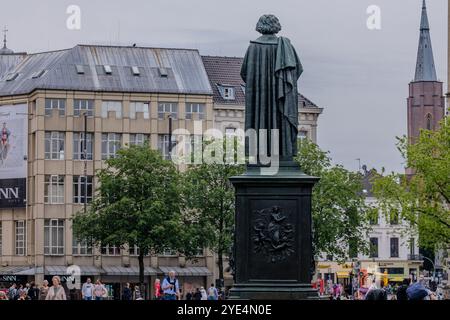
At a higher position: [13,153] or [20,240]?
[13,153]

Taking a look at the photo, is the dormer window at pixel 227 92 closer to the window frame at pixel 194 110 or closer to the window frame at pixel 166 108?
the window frame at pixel 194 110

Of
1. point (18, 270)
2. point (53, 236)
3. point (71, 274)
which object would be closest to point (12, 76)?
point (53, 236)

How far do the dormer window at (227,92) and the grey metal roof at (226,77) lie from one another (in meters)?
0.21

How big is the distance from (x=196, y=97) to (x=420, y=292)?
3185 inches

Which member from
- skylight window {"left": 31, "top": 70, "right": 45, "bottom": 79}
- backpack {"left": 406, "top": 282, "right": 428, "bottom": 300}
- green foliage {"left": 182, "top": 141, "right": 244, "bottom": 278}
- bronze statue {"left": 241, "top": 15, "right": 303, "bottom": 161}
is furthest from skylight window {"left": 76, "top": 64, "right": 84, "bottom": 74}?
backpack {"left": 406, "top": 282, "right": 428, "bottom": 300}

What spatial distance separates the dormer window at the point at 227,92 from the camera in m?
113

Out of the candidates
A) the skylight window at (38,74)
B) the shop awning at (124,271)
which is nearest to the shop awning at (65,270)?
the shop awning at (124,271)

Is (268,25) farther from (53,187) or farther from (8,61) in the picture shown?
(8,61)

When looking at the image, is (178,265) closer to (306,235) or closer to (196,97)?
(196,97)

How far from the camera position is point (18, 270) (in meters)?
107

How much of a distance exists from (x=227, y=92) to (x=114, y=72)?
8.68m

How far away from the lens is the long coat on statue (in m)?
33.1

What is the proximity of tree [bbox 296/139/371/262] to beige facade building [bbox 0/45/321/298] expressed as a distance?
17.7 meters
